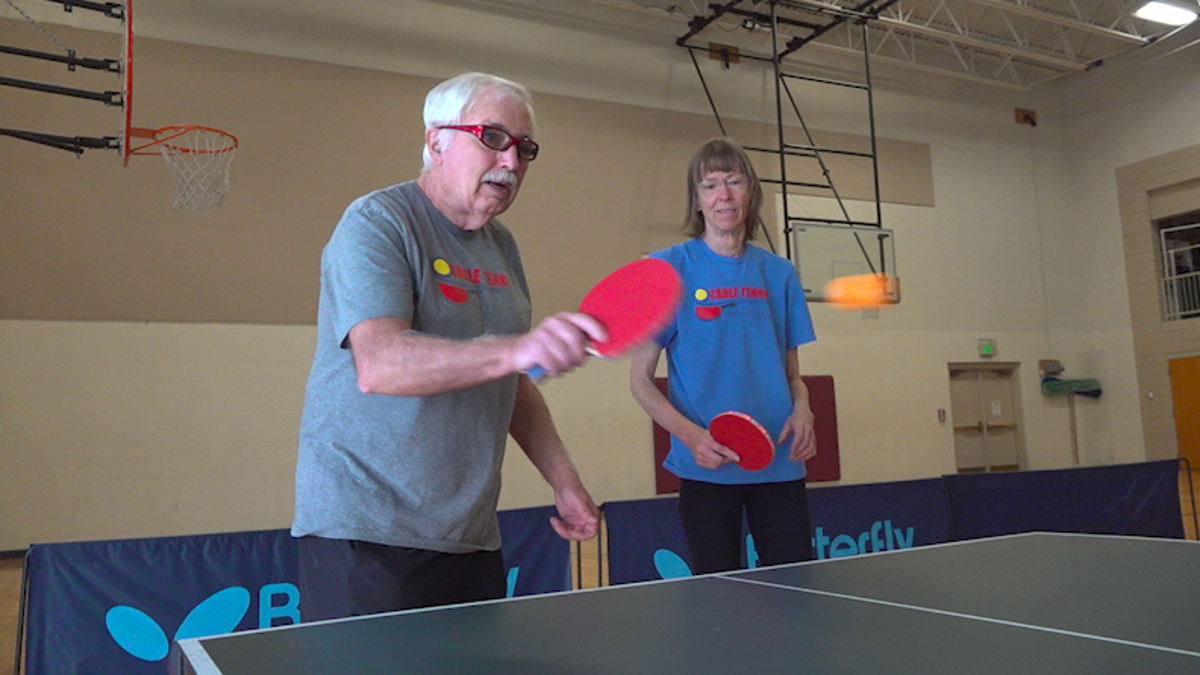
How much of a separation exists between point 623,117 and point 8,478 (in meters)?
6.85

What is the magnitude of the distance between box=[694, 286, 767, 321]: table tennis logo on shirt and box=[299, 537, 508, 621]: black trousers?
113cm

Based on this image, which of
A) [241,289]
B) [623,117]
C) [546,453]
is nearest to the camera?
[546,453]

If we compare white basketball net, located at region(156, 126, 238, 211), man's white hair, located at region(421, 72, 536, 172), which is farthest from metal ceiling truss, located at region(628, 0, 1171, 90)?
man's white hair, located at region(421, 72, 536, 172)

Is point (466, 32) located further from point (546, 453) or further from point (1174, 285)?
point (1174, 285)

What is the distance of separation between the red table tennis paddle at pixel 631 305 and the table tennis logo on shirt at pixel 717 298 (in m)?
0.90

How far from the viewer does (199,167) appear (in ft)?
24.9

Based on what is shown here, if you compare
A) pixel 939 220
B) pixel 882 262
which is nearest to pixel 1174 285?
pixel 939 220

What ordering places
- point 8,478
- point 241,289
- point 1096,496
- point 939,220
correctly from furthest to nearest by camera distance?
1. point 939,220
2. point 241,289
3. point 8,478
4. point 1096,496

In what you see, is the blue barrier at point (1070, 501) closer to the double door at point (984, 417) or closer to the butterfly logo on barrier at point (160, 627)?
the butterfly logo on barrier at point (160, 627)

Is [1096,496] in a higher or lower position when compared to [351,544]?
lower

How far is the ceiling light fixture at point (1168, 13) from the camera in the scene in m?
10.9

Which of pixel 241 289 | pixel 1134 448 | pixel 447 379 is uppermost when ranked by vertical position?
pixel 241 289

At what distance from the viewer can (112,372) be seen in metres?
7.61

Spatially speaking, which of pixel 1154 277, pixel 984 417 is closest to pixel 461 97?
pixel 984 417
